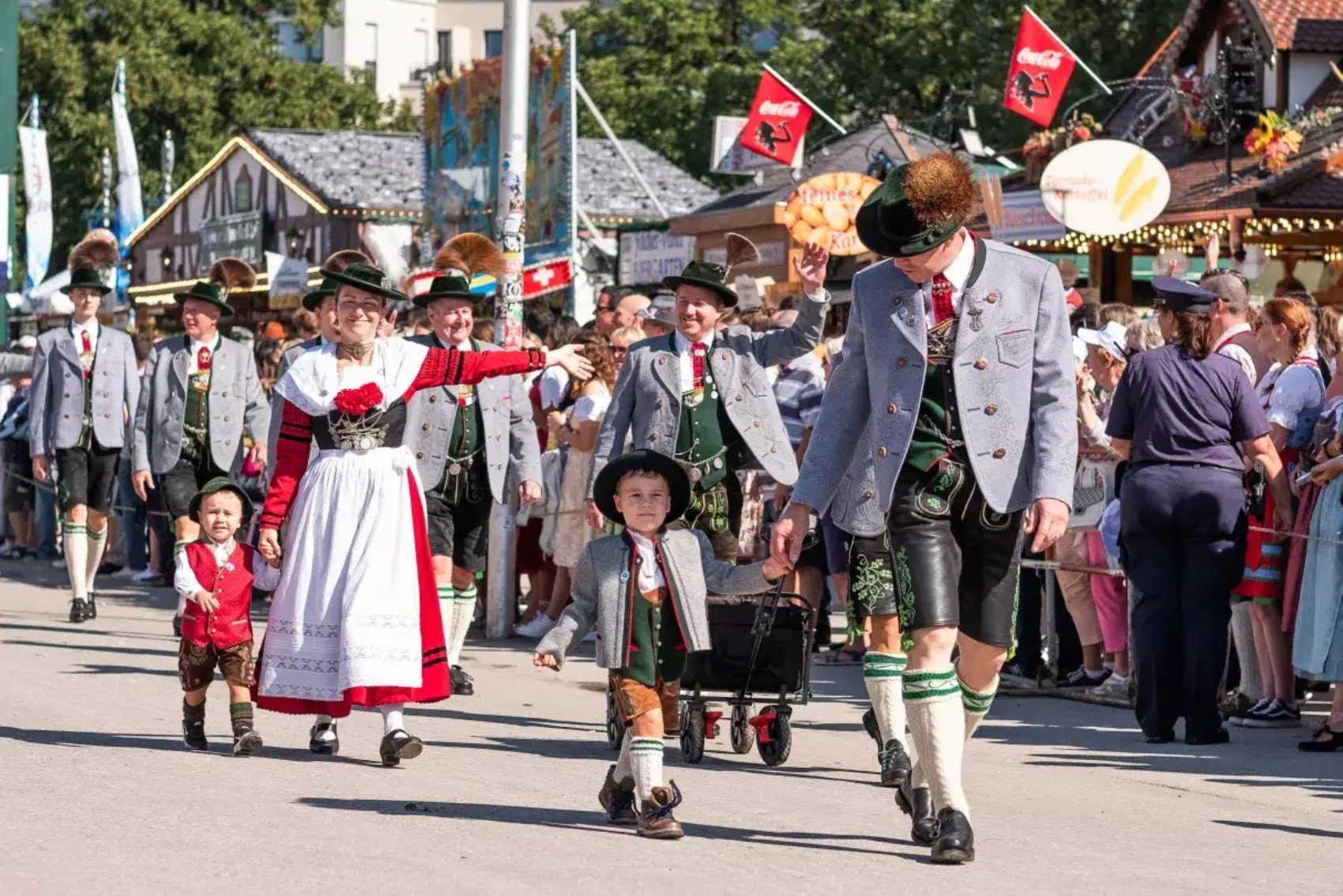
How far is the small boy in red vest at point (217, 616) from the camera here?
951 centimetres

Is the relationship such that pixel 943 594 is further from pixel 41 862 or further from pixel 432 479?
pixel 432 479

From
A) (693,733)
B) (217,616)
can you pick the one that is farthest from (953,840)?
(217,616)

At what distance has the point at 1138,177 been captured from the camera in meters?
17.3

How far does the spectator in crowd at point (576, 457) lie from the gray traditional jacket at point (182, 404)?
1.85 m

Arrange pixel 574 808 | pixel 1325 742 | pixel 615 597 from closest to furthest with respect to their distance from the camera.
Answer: pixel 615 597 → pixel 574 808 → pixel 1325 742

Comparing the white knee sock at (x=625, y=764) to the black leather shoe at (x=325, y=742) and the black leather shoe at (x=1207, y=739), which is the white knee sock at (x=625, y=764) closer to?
the black leather shoe at (x=325, y=742)

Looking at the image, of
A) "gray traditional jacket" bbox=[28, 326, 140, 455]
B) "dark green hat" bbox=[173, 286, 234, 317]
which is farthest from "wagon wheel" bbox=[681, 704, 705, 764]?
"gray traditional jacket" bbox=[28, 326, 140, 455]

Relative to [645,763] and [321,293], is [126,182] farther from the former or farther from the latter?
[645,763]

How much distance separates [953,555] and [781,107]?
24.1 metres

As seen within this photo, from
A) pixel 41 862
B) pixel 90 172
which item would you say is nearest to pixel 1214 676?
pixel 41 862

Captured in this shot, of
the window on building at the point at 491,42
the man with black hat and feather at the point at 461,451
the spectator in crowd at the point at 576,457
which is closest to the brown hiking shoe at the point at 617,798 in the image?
the man with black hat and feather at the point at 461,451

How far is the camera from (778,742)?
30.3 feet

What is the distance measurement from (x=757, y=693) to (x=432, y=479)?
2028mm

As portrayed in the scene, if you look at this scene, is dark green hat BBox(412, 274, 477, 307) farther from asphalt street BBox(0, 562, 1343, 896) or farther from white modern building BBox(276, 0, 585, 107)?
white modern building BBox(276, 0, 585, 107)
